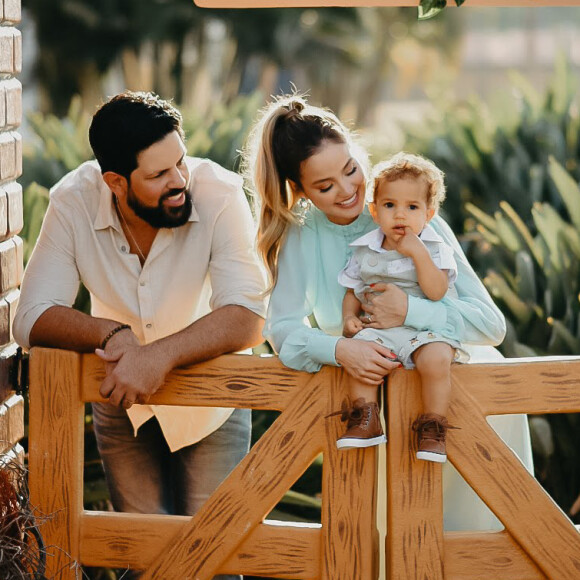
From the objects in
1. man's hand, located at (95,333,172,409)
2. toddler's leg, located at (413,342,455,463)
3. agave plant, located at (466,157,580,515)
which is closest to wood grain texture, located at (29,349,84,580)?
man's hand, located at (95,333,172,409)

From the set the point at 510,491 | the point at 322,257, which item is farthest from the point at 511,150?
the point at 510,491

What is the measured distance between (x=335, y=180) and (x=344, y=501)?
96 centimetres

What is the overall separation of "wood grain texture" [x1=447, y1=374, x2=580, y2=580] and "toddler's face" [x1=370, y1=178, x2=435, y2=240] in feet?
1.60

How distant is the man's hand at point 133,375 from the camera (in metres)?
3.00

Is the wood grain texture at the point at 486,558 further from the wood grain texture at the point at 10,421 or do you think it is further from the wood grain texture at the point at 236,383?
the wood grain texture at the point at 10,421

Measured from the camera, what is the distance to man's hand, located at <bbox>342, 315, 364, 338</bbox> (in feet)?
10.0

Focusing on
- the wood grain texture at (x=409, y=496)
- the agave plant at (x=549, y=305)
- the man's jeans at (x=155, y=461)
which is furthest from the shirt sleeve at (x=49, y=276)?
the agave plant at (x=549, y=305)

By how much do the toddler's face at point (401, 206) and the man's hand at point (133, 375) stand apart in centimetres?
76

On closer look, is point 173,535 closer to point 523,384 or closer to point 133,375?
point 133,375

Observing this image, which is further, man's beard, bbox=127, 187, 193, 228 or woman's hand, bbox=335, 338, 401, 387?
man's beard, bbox=127, 187, 193, 228

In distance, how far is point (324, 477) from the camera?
298 cm

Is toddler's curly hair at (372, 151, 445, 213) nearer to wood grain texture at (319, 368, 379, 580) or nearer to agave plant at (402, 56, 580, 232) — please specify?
wood grain texture at (319, 368, 379, 580)

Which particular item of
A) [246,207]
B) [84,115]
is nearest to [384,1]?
[246,207]

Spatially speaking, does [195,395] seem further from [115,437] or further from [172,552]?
[115,437]
